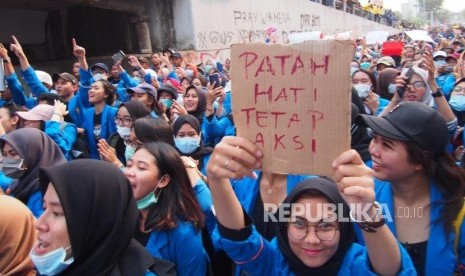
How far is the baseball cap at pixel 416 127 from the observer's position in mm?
1972

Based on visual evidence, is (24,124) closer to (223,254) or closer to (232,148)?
(223,254)

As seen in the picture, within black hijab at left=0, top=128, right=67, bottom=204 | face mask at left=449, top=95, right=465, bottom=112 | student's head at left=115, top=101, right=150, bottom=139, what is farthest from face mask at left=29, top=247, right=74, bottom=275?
face mask at left=449, top=95, right=465, bottom=112

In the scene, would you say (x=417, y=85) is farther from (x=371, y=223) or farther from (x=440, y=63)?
(x=440, y=63)

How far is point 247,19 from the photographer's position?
1680 centimetres

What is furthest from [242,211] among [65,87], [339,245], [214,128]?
[65,87]

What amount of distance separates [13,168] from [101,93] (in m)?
2.32

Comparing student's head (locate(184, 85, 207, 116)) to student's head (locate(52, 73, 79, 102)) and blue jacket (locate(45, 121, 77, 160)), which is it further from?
student's head (locate(52, 73, 79, 102))

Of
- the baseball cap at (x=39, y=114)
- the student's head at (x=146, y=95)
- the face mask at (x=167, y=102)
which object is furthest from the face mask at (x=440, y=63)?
the baseball cap at (x=39, y=114)

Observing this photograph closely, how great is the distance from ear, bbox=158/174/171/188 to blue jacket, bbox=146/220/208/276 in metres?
0.24

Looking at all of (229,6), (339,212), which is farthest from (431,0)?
(339,212)

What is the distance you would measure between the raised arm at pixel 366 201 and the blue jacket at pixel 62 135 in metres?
3.41

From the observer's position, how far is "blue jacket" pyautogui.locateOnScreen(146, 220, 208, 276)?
2152 mm

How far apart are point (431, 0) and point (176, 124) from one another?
101 m

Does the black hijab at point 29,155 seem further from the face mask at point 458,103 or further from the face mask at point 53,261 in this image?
the face mask at point 458,103
